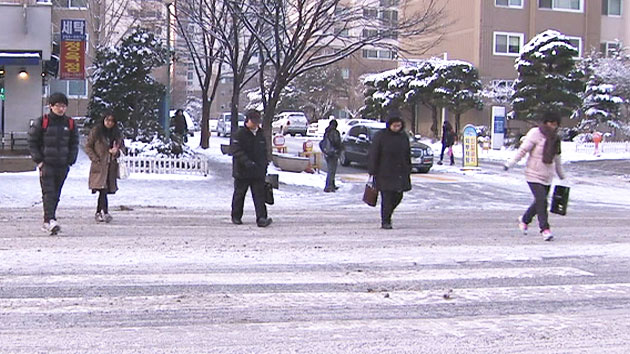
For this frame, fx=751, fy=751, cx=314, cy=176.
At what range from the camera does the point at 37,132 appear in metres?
9.63

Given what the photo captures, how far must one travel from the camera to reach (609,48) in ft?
156

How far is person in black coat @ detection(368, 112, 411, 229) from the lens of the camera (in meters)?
10.6

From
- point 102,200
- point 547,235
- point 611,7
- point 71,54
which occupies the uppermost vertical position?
point 611,7

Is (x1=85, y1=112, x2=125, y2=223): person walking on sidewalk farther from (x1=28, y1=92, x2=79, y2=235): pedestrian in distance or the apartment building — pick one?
the apartment building

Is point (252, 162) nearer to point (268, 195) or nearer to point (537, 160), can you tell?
point (268, 195)

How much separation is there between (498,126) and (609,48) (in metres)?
16.3

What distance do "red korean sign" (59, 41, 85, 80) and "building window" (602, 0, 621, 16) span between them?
36574 mm

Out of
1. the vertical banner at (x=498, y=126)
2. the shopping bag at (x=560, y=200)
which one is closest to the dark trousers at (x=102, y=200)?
the shopping bag at (x=560, y=200)

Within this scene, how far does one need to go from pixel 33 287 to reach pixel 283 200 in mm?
9234

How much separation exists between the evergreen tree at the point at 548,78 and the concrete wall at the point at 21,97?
2330 cm

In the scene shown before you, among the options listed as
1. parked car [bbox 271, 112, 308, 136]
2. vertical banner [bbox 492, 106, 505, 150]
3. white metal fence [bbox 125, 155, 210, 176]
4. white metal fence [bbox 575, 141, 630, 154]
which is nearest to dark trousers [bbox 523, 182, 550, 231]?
white metal fence [bbox 125, 155, 210, 176]

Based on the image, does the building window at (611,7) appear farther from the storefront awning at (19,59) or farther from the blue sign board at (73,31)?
the storefront awning at (19,59)

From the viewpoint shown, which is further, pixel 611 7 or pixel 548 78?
pixel 611 7

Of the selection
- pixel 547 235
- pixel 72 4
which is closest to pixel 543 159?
pixel 547 235
